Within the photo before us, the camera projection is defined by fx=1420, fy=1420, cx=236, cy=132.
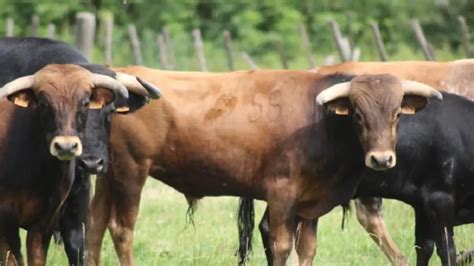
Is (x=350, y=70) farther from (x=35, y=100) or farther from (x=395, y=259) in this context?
(x=35, y=100)

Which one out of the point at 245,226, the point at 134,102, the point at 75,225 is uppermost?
the point at 134,102

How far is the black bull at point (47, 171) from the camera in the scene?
30.8ft

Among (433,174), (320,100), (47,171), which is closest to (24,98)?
(47,171)

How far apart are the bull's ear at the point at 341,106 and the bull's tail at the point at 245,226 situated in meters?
1.53

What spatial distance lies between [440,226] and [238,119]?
1.71 metres

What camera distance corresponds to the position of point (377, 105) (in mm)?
10062

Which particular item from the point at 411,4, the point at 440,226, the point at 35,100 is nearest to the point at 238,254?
the point at 440,226

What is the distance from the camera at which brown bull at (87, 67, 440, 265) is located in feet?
34.0

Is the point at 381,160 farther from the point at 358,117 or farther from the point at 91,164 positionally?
the point at 91,164

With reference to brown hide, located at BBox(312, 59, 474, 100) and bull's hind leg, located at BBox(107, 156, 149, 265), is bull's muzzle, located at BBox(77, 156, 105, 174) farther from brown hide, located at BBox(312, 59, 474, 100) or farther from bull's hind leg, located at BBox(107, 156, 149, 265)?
brown hide, located at BBox(312, 59, 474, 100)

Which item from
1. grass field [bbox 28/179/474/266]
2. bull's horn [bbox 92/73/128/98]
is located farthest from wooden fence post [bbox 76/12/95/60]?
bull's horn [bbox 92/73/128/98]

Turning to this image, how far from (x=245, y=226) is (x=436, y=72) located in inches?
107

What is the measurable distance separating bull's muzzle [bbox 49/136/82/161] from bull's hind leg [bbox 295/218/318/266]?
2504 millimetres

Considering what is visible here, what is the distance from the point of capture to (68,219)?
33.0 ft
